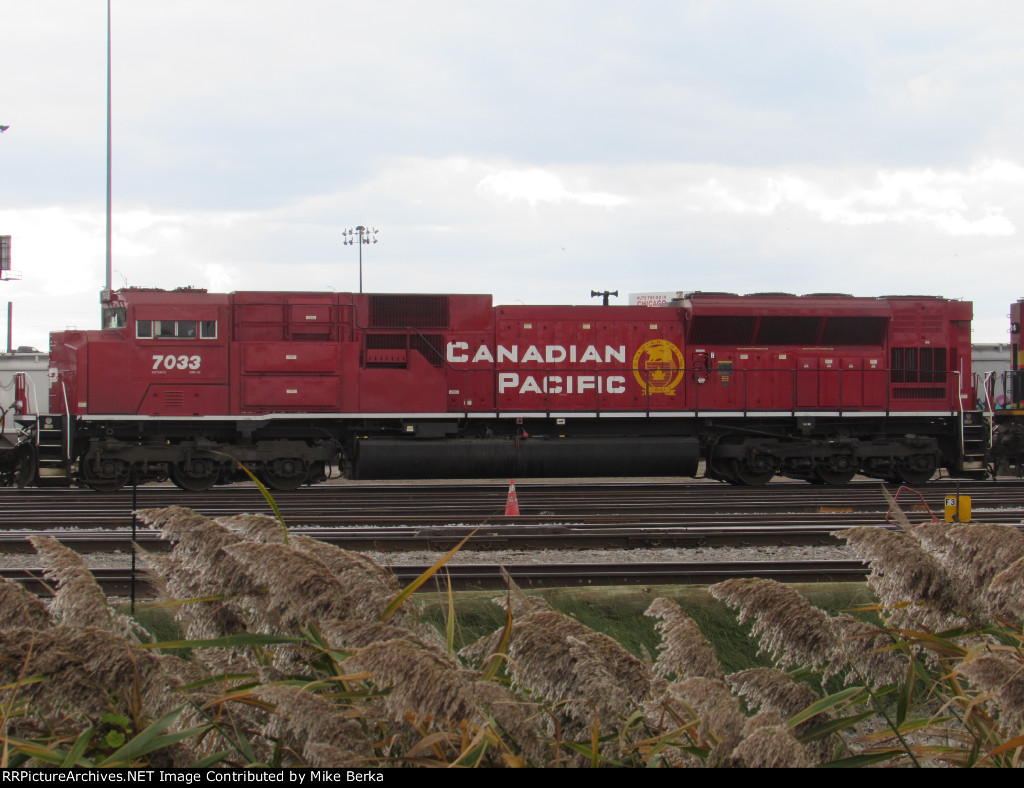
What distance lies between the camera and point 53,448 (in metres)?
13.9

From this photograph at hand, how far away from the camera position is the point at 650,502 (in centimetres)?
1311

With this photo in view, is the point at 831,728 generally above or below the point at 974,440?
above

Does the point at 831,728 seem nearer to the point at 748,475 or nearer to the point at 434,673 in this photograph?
the point at 434,673

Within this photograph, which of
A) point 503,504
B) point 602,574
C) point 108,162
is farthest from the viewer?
point 108,162

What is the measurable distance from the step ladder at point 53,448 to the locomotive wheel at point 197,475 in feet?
5.90

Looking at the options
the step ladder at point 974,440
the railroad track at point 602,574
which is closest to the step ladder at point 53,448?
the railroad track at point 602,574

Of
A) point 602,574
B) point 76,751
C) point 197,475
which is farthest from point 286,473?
point 76,751

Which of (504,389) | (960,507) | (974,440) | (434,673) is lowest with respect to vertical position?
(960,507)

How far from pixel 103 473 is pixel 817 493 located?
13.1m

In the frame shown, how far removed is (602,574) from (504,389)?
8197mm

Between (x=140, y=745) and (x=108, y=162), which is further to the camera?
(x=108, y=162)

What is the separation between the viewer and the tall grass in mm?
1994

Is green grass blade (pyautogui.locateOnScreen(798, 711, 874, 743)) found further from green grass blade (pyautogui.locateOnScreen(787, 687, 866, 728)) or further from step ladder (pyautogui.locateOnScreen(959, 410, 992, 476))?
step ladder (pyautogui.locateOnScreen(959, 410, 992, 476))

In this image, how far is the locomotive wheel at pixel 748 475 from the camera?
1570 cm
